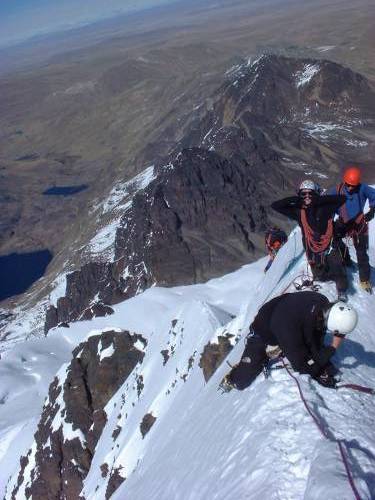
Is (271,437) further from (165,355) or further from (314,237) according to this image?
(165,355)

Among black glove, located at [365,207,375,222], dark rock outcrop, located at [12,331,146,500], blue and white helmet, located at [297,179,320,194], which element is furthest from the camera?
dark rock outcrop, located at [12,331,146,500]

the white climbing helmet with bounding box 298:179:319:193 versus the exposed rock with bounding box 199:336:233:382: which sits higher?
the white climbing helmet with bounding box 298:179:319:193

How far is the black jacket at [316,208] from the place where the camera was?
10.9m

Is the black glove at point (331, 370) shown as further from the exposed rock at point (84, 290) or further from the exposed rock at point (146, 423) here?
the exposed rock at point (84, 290)

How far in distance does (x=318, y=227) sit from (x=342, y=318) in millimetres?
3882

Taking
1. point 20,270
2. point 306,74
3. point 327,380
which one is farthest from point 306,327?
point 20,270

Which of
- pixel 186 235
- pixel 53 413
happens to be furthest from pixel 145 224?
pixel 53 413

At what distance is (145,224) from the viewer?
104 metres

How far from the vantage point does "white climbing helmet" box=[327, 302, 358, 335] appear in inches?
303

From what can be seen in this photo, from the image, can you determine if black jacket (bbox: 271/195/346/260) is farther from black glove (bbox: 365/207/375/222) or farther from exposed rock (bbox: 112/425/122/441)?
exposed rock (bbox: 112/425/122/441)

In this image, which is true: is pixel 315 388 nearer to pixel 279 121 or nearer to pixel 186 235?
pixel 186 235

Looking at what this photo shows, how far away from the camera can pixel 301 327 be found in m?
7.89

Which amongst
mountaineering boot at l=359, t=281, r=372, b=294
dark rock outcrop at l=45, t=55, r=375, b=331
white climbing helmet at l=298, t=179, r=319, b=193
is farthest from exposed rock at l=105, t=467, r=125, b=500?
dark rock outcrop at l=45, t=55, r=375, b=331

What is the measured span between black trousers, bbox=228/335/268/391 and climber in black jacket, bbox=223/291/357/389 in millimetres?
388
